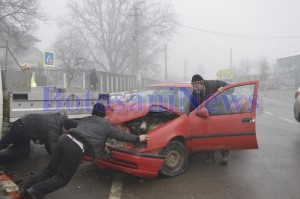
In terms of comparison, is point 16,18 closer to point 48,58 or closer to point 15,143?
point 48,58

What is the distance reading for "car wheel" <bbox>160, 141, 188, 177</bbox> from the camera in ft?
16.2

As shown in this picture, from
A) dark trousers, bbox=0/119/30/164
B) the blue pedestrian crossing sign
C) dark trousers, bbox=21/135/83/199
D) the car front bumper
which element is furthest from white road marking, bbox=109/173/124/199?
the blue pedestrian crossing sign

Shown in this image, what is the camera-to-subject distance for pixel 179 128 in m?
5.05

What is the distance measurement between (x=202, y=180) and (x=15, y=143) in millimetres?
2976

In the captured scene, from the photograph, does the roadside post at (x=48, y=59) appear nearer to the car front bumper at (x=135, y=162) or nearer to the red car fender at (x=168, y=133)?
the red car fender at (x=168, y=133)

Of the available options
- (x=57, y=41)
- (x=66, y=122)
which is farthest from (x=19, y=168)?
(x=57, y=41)

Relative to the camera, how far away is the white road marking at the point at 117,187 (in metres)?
4.29

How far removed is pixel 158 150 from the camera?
4.74 meters

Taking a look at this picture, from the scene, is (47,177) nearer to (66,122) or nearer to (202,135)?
(66,122)

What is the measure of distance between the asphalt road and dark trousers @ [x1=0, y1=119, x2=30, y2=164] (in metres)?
0.30

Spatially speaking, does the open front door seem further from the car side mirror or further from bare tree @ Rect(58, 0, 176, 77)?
bare tree @ Rect(58, 0, 176, 77)

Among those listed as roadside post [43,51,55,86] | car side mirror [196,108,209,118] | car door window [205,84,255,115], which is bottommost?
car side mirror [196,108,209,118]

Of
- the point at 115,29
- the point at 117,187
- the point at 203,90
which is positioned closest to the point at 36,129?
the point at 117,187

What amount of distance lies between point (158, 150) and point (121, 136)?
76 cm
